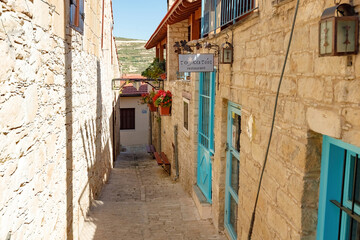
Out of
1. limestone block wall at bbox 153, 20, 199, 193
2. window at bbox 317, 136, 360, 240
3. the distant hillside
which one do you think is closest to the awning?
limestone block wall at bbox 153, 20, 199, 193

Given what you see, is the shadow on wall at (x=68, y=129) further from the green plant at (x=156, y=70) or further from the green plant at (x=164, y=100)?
the green plant at (x=156, y=70)

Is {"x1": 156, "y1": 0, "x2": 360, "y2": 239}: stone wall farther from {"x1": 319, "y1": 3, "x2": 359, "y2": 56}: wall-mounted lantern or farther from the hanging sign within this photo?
the hanging sign

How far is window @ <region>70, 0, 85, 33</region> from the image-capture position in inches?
207

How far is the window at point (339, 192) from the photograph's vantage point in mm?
2449

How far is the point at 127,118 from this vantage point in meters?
23.0

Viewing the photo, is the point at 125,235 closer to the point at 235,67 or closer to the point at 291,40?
the point at 235,67

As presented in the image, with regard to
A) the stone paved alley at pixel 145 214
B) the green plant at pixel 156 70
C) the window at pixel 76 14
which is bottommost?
the stone paved alley at pixel 145 214

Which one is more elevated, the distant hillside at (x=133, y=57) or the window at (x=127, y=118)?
the distant hillside at (x=133, y=57)

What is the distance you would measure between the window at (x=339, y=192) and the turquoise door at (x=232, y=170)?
242 cm

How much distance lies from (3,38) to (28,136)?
980 millimetres

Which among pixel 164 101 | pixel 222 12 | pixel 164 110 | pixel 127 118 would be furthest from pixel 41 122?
pixel 127 118

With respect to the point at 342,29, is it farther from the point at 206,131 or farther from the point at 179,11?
the point at 179,11

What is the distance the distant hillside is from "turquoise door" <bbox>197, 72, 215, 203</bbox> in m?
32.0

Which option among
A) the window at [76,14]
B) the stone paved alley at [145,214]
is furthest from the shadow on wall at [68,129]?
the stone paved alley at [145,214]
